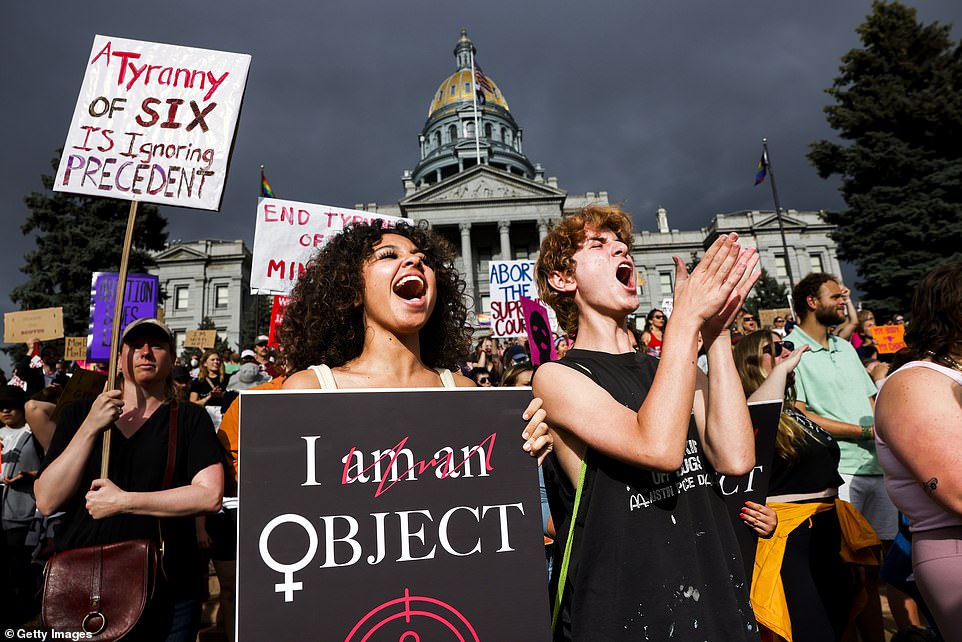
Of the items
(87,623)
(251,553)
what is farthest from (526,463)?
(87,623)

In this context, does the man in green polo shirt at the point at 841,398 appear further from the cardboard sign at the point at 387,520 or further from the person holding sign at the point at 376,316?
the cardboard sign at the point at 387,520

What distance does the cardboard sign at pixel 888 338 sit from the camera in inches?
380

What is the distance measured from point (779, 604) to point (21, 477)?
5.79m

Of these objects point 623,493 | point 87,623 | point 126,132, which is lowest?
point 87,623

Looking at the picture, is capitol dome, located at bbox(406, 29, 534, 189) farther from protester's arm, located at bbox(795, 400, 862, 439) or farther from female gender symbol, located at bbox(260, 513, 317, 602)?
female gender symbol, located at bbox(260, 513, 317, 602)

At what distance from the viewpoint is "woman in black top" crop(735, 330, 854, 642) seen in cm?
286

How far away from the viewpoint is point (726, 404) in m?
1.70

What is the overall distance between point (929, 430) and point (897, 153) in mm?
22758

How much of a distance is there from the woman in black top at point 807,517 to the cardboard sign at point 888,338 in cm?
796

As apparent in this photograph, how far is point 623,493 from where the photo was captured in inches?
62.2

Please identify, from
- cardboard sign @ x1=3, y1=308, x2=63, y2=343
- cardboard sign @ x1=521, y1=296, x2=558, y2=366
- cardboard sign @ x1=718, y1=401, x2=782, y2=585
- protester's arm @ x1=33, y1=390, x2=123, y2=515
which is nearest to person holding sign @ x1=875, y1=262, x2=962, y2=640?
cardboard sign @ x1=718, y1=401, x2=782, y2=585

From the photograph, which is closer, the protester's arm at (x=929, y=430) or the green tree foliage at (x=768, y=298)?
the protester's arm at (x=929, y=430)

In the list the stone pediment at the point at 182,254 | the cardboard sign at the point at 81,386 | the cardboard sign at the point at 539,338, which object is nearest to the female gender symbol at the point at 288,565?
the cardboard sign at the point at 81,386

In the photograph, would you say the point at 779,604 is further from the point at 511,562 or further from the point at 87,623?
the point at 87,623
